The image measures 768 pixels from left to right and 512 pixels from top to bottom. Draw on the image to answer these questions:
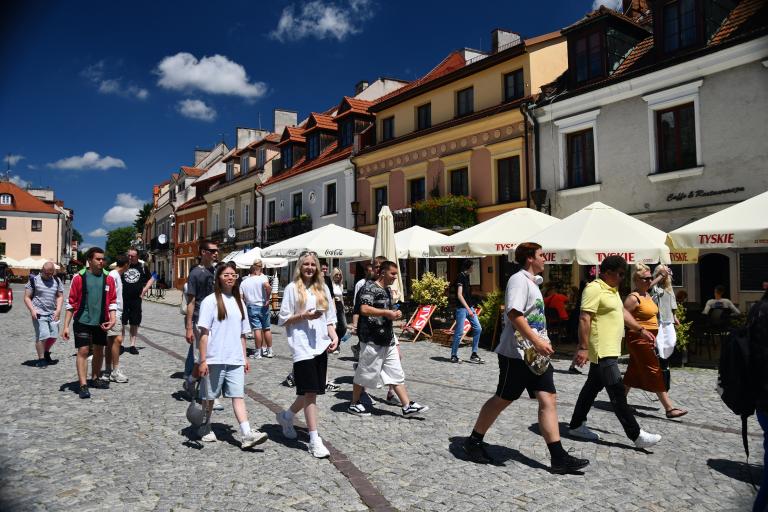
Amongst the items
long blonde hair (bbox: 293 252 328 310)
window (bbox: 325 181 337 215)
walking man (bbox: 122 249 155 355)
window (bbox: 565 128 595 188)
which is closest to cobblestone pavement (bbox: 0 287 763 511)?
long blonde hair (bbox: 293 252 328 310)

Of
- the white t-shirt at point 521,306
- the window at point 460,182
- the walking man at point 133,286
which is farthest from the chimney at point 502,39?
the white t-shirt at point 521,306

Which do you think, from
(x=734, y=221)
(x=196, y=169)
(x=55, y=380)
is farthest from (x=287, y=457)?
(x=196, y=169)

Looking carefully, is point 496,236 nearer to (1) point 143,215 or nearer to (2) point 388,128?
(2) point 388,128

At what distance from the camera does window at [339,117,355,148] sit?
86.4ft

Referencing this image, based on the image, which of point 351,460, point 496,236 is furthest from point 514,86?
point 351,460

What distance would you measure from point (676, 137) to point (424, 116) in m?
10.1

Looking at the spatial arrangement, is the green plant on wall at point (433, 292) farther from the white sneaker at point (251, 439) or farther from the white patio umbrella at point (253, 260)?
the white sneaker at point (251, 439)

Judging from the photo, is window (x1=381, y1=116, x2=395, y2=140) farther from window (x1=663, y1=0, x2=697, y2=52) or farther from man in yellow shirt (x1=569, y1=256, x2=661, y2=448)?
man in yellow shirt (x1=569, y1=256, x2=661, y2=448)

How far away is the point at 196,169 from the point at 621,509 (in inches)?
1928

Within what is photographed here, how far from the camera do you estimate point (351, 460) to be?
15.8ft

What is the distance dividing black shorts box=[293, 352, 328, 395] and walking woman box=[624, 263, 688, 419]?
3.19 m

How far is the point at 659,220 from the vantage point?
46.2 ft

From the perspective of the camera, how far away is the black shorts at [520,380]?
4.54m

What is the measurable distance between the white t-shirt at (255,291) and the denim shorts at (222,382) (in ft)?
17.8
